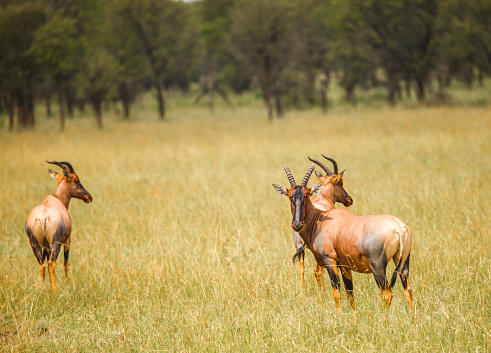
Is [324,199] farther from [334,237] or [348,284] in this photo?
[348,284]

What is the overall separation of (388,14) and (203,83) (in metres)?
21.7

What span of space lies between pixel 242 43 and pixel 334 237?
25.2m

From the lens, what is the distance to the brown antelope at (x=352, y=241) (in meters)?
3.12

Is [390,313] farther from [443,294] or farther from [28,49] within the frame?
[28,49]

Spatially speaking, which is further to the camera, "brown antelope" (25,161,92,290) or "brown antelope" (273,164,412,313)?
"brown antelope" (25,161,92,290)

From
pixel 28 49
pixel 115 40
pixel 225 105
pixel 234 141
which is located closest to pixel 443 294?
pixel 234 141

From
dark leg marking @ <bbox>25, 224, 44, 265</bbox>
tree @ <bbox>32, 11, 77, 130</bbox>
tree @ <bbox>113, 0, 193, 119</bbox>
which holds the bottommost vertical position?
dark leg marking @ <bbox>25, 224, 44, 265</bbox>

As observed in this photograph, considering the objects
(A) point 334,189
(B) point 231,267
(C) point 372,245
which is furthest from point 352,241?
(B) point 231,267

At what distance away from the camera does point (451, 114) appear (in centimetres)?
1842

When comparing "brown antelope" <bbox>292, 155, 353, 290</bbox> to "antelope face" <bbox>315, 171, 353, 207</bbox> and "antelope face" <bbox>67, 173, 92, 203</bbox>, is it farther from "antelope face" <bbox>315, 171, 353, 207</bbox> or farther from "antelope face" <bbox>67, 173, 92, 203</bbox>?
"antelope face" <bbox>67, 173, 92, 203</bbox>

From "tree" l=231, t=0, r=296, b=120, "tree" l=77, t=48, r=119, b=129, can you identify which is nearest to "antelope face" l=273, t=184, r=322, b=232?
"tree" l=77, t=48, r=119, b=129

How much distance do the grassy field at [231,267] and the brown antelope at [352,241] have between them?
41cm

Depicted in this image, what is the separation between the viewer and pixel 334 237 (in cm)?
350

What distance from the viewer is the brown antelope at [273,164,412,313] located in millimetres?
3117
